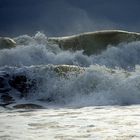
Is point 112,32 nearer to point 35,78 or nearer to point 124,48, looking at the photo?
point 124,48

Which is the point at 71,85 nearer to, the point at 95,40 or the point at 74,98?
the point at 74,98

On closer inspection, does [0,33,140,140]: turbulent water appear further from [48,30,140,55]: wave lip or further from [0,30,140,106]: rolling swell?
[48,30,140,55]: wave lip

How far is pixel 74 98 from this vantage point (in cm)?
966

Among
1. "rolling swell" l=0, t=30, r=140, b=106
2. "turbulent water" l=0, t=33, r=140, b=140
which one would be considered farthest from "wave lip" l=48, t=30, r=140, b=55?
"rolling swell" l=0, t=30, r=140, b=106

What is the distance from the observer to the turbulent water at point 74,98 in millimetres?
5484

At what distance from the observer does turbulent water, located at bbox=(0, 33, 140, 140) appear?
216 inches

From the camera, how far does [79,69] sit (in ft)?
36.1

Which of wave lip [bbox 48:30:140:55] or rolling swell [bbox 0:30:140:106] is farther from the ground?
wave lip [bbox 48:30:140:55]

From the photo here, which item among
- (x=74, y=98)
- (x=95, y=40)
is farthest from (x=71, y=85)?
(x=95, y=40)

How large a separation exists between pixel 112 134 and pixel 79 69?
591 cm

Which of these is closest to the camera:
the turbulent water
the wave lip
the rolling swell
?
the turbulent water

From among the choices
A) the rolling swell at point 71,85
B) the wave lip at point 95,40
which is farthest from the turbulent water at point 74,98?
the wave lip at point 95,40

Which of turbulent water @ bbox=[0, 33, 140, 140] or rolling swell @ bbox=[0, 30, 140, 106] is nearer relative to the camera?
turbulent water @ bbox=[0, 33, 140, 140]

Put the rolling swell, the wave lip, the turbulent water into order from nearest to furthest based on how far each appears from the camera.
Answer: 1. the turbulent water
2. the rolling swell
3. the wave lip
